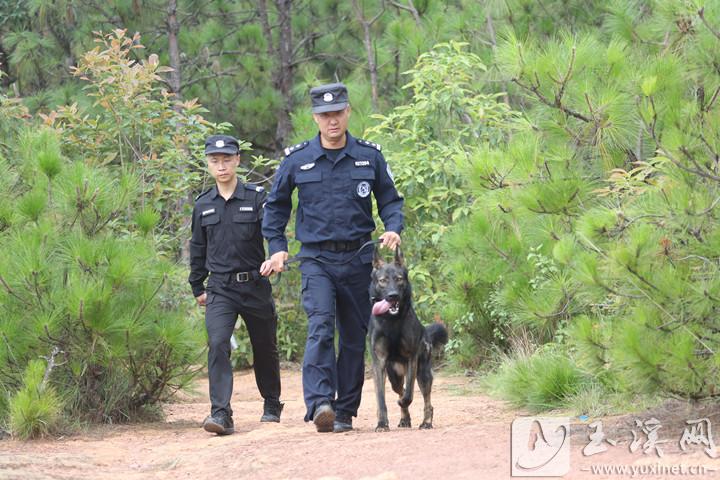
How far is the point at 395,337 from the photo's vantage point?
6.87m

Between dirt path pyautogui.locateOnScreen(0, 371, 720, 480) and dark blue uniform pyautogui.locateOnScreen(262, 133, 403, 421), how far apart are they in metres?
0.36

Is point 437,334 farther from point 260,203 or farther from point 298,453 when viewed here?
point 298,453

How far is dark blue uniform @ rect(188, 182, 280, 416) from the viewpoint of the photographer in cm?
736

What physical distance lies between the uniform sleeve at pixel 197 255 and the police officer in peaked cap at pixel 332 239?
775 millimetres

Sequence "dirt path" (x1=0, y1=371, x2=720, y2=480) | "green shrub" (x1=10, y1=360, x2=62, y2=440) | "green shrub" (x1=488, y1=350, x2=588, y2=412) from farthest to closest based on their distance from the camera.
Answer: "green shrub" (x1=488, y1=350, x2=588, y2=412)
"green shrub" (x1=10, y1=360, x2=62, y2=440)
"dirt path" (x1=0, y1=371, x2=720, y2=480)

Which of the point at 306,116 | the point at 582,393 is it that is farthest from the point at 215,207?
the point at 306,116

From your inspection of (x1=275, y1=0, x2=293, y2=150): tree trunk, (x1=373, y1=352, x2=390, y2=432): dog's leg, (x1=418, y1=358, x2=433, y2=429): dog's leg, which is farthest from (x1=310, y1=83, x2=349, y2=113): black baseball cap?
(x1=275, y1=0, x2=293, y2=150): tree trunk

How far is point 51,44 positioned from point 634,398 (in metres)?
12.3

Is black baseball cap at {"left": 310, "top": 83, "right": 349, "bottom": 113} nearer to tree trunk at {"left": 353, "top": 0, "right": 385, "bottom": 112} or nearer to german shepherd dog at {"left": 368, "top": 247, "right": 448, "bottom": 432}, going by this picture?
german shepherd dog at {"left": 368, "top": 247, "right": 448, "bottom": 432}

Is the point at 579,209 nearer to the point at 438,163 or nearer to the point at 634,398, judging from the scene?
the point at 634,398

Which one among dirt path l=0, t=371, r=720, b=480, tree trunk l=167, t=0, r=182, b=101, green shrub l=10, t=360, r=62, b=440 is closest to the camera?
dirt path l=0, t=371, r=720, b=480

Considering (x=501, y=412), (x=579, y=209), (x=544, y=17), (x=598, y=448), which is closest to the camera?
(x=598, y=448)

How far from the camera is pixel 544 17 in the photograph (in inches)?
535

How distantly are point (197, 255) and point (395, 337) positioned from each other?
5.29 feet
